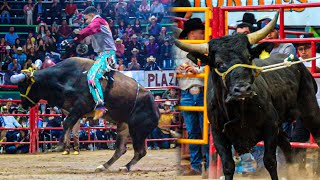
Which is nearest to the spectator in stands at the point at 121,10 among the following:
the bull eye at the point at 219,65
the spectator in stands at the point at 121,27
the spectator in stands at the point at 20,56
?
the spectator in stands at the point at 121,27

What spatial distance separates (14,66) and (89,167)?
3.05m

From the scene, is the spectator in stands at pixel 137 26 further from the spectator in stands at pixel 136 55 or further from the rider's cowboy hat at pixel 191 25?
the rider's cowboy hat at pixel 191 25

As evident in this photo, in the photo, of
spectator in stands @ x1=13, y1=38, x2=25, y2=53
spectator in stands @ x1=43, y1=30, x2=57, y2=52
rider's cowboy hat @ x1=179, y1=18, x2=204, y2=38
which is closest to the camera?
rider's cowboy hat @ x1=179, y1=18, x2=204, y2=38

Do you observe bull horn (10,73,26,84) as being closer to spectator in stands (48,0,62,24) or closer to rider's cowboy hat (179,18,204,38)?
spectator in stands (48,0,62,24)

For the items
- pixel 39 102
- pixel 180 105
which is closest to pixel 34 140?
pixel 39 102

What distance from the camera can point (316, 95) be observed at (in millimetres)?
7762

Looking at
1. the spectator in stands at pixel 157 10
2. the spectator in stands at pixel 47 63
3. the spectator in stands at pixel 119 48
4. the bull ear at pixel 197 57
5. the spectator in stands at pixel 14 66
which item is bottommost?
the spectator in stands at pixel 14 66

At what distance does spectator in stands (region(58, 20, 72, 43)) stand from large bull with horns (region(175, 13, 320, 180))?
491 centimetres

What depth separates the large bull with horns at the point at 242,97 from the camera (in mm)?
5512

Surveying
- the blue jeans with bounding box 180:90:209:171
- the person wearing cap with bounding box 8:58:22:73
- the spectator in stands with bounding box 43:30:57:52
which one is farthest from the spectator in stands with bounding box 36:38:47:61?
the blue jeans with bounding box 180:90:209:171

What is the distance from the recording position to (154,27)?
30.6 feet

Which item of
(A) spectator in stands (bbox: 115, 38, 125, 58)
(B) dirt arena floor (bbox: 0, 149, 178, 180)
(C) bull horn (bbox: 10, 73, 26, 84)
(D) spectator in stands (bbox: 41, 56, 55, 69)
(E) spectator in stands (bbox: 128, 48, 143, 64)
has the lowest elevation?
(B) dirt arena floor (bbox: 0, 149, 178, 180)

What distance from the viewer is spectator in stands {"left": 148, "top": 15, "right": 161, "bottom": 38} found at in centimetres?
893

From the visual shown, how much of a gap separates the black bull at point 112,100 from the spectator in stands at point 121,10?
0.78 m
